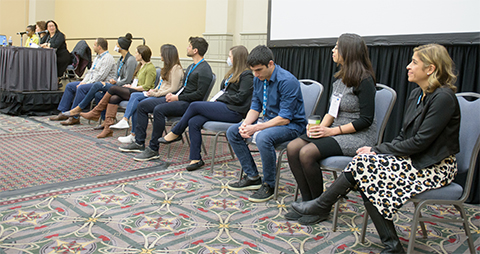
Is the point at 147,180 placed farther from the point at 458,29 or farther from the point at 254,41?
the point at 254,41

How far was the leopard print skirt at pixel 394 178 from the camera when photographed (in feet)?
6.12

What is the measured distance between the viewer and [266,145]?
2.69 metres

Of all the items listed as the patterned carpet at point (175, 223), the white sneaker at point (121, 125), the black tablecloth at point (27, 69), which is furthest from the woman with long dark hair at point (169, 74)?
the black tablecloth at point (27, 69)

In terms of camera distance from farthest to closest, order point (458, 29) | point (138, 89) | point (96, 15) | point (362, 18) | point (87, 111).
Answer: point (96, 15) → point (87, 111) → point (138, 89) → point (362, 18) → point (458, 29)

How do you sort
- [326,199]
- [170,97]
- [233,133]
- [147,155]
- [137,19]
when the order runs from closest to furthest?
[326,199] < [233,133] < [147,155] < [170,97] < [137,19]

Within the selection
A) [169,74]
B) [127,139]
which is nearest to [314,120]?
[169,74]

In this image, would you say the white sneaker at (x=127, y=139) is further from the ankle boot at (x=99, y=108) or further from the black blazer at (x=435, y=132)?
the black blazer at (x=435, y=132)

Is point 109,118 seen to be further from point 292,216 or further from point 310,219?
point 310,219

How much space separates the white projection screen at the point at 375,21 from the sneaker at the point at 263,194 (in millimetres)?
1890

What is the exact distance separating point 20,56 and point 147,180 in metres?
4.24

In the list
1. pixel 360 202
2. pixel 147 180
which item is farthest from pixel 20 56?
pixel 360 202

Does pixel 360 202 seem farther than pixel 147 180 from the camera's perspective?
No

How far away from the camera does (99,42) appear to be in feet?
18.3

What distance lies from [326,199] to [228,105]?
1.56 metres
